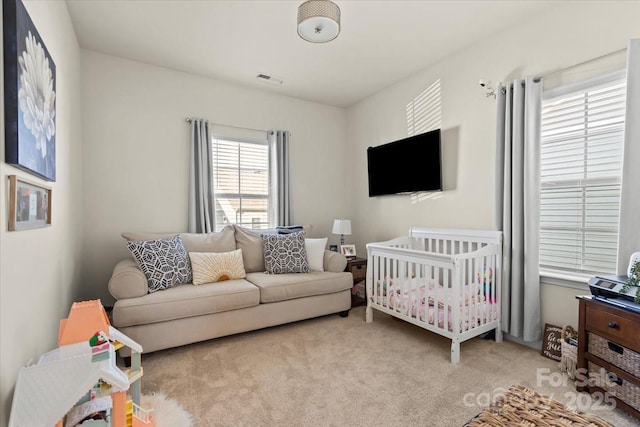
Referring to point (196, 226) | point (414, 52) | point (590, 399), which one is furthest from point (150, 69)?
point (590, 399)

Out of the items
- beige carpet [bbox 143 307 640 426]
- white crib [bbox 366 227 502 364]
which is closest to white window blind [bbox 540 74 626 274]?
white crib [bbox 366 227 502 364]

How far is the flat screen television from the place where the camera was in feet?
10.5

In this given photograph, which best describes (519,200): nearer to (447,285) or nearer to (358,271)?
(447,285)

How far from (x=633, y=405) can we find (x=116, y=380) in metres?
2.43

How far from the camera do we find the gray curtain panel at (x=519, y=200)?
238 centimetres

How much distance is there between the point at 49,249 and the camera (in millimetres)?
1750

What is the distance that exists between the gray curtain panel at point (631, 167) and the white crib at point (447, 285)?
0.78m

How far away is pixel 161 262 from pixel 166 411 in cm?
124

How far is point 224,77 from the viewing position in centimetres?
356

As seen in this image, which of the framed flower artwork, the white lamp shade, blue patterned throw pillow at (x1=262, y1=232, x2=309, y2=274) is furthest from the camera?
the white lamp shade

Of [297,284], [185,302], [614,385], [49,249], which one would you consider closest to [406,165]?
[297,284]

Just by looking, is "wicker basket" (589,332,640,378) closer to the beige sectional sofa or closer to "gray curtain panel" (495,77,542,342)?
"gray curtain panel" (495,77,542,342)

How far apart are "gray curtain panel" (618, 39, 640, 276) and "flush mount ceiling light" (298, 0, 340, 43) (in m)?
1.83

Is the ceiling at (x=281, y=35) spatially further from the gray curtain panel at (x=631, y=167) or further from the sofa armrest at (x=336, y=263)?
the sofa armrest at (x=336, y=263)
